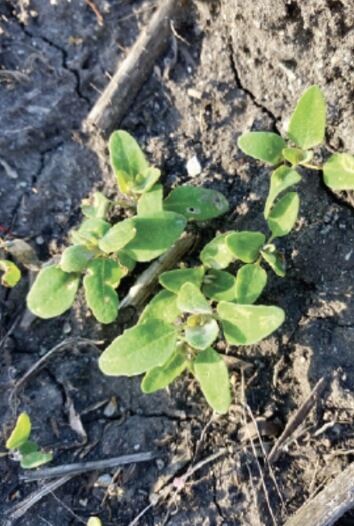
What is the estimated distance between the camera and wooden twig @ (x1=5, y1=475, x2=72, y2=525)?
224 centimetres

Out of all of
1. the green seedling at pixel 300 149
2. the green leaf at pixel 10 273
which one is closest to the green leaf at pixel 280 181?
the green seedling at pixel 300 149

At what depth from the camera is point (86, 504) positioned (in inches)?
88.7

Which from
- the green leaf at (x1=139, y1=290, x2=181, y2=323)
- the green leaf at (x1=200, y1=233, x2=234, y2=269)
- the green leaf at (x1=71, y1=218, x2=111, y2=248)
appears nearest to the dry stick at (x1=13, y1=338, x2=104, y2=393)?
the green leaf at (x1=139, y1=290, x2=181, y2=323)

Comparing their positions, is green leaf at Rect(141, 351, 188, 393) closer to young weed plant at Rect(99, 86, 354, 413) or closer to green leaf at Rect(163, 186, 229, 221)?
young weed plant at Rect(99, 86, 354, 413)

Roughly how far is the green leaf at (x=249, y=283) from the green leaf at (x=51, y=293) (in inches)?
21.9

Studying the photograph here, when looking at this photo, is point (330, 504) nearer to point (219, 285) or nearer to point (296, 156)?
point (219, 285)

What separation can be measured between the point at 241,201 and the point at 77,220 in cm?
63

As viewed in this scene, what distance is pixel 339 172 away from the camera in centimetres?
219

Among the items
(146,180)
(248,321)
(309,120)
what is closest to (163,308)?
(248,321)

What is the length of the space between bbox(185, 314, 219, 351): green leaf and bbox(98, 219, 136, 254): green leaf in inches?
13.0

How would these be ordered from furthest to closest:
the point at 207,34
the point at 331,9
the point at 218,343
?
1. the point at 207,34
2. the point at 218,343
3. the point at 331,9

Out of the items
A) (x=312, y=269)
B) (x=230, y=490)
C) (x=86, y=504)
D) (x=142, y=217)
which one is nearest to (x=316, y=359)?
(x=312, y=269)

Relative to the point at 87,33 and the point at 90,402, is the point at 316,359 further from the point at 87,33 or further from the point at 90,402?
the point at 87,33

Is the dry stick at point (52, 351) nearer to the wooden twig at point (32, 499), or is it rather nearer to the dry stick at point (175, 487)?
the wooden twig at point (32, 499)
